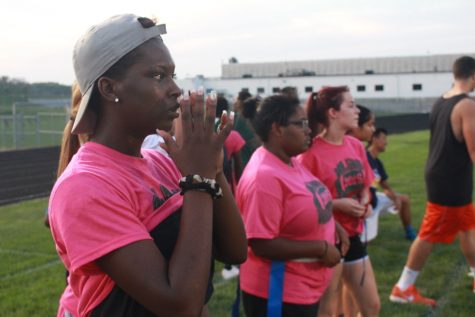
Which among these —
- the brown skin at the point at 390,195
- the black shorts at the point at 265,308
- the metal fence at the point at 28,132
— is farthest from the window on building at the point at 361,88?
the black shorts at the point at 265,308

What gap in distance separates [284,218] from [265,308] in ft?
1.71

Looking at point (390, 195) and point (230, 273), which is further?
point (390, 195)

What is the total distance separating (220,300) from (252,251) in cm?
235

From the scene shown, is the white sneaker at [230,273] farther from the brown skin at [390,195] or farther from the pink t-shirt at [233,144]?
the brown skin at [390,195]

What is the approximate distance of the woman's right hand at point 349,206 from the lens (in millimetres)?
4152

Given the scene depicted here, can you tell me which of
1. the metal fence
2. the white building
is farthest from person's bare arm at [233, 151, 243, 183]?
the white building

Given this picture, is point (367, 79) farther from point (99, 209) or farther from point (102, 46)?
point (99, 209)

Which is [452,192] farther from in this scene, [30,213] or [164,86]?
[30,213]

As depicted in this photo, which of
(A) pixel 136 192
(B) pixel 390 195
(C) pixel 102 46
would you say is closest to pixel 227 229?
(A) pixel 136 192

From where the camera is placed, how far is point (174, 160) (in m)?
1.64

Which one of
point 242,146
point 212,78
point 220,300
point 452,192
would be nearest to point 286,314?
point 220,300

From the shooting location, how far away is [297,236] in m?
3.39

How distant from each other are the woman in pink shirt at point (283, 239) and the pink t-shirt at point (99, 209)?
149 centimetres

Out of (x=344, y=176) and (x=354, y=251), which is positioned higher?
(x=344, y=176)
